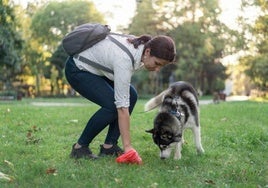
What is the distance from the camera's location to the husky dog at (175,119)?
5230 millimetres

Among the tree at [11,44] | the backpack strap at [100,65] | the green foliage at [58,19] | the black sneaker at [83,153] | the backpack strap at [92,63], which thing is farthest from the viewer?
the green foliage at [58,19]

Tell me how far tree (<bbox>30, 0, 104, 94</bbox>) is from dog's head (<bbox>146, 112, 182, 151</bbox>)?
1752 inches

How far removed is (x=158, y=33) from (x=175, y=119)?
3992cm

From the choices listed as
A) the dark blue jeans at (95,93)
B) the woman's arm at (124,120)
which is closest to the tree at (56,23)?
the dark blue jeans at (95,93)

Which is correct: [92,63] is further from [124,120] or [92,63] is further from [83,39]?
[124,120]

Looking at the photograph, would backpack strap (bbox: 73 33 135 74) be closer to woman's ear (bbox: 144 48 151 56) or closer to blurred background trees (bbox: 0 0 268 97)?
woman's ear (bbox: 144 48 151 56)

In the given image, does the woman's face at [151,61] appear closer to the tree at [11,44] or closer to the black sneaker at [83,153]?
the black sneaker at [83,153]

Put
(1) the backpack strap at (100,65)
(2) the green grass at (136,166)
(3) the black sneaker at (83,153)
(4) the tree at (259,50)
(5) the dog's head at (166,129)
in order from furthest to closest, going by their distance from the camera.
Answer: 1. (4) the tree at (259,50)
2. (5) the dog's head at (166,129)
3. (3) the black sneaker at (83,153)
4. (1) the backpack strap at (100,65)
5. (2) the green grass at (136,166)

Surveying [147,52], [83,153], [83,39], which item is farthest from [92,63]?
[83,153]

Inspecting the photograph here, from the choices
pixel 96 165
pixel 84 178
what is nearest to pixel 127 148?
pixel 96 165

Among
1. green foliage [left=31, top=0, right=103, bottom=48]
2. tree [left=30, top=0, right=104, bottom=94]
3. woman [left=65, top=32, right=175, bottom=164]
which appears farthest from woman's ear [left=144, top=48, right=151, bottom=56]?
green foliage [left=31, top=0, right=103, bottom=48]

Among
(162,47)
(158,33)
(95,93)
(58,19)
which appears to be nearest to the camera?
(162,47)

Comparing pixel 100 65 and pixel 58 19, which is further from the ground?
A: pixel 58 19

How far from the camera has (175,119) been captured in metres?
5.25
